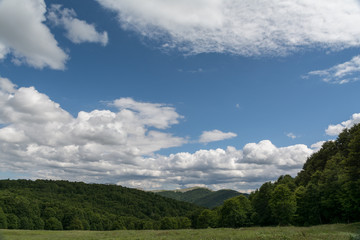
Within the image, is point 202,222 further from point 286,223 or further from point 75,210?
point 75,210

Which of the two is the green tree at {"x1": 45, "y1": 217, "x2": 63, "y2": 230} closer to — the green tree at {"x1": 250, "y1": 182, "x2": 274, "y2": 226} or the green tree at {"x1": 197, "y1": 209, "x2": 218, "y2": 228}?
the green tree at {"x1": 197, "y1": 209, "x2": 218, "y2": 228}

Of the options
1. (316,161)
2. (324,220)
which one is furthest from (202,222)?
(324,220)

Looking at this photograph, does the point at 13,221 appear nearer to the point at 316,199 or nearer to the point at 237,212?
the point at 237,212

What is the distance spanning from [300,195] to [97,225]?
5236 inches

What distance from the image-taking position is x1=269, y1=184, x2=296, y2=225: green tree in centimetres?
6938

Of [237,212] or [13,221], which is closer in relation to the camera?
[237,212]

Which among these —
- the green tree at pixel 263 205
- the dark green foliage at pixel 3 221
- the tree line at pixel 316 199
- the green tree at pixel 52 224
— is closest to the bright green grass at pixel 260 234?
the tree line at pixel 316 199

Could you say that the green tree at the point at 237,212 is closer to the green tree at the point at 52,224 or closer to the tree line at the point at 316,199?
the tree line at the point at 316,199

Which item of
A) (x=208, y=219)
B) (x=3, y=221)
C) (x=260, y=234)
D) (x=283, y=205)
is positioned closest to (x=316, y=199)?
(x=283, y=205)

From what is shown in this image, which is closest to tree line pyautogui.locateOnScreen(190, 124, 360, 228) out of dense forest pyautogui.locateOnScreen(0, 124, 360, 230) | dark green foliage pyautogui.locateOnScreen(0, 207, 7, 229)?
dense forest pyautogui.locateOnScreen(0, 124, 360, 230)

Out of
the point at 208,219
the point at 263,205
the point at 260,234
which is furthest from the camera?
the point at 208,219

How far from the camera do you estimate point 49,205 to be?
154250 mm

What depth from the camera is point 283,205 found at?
70000mm

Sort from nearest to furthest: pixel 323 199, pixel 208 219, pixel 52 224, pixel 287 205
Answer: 1. pixel 323 199
2. pixel 287 205
3. pixel 208 219
4. pixel 52 224
